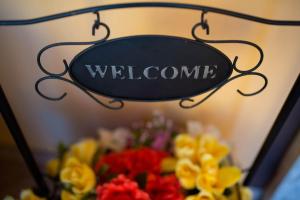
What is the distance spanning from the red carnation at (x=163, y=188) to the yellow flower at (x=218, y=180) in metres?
0.05

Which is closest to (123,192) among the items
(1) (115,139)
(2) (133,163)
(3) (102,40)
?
(2) (133,163)

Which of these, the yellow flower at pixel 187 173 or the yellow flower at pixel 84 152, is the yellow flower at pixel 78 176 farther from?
the yellow flower at pixel 187 173

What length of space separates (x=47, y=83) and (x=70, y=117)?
0.14 metres

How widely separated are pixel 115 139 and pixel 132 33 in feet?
0.96

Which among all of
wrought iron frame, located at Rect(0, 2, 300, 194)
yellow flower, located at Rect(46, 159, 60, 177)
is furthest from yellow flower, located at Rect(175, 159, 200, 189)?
yellow flower, located at Rect(46, 159, 60, 177)

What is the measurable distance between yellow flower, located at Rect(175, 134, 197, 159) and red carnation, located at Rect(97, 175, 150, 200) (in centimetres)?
13

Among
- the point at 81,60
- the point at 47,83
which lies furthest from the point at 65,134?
the point at 81,60

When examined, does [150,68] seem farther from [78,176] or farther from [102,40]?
[78,176]

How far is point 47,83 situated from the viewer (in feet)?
2.38

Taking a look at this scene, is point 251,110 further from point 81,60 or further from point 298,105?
point 81,60

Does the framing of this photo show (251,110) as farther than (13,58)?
Yes

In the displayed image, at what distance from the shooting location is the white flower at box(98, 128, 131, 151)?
0.79 metres

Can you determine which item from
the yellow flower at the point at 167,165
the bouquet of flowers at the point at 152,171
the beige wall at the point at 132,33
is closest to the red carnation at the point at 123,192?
the bouquet of flowers at the point at 152,171

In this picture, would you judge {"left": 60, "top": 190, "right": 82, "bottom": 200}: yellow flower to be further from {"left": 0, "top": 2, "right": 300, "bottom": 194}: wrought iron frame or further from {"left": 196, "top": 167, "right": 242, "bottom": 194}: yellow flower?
{"left": 196, "top": 167, "right": 242, "bottom": 194}: yellow flower
